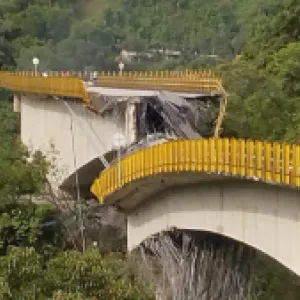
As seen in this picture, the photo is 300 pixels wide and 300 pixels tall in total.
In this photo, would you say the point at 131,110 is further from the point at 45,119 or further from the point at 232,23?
the point at 232,23

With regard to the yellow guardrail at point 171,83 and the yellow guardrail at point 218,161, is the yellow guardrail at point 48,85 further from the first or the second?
the yellow guardrail at point 218,161

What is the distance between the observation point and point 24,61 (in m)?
62.2

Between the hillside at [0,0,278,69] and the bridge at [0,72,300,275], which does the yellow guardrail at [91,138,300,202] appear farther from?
the hillside at [0,0,278,69]

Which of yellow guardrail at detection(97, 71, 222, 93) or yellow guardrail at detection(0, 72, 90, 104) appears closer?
yellow guardrail at detection(97, 71, 222, 93)

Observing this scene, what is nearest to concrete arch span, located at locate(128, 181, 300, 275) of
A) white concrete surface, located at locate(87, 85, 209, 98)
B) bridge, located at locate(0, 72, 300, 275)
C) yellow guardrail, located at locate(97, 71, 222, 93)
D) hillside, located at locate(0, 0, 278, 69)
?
bridge, located at locate(0, 72, 300, 275)

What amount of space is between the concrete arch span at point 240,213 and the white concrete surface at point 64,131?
207 inches

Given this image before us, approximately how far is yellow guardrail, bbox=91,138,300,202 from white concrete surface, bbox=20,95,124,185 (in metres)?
5.54

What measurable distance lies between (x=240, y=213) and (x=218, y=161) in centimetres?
119

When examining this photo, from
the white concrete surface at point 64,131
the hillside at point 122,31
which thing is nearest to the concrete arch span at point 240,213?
the white concrete surface at point 64,131

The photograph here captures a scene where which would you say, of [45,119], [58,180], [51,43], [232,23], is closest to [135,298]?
[58,180]

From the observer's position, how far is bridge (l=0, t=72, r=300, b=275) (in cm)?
1421

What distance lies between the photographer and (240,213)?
15711mm

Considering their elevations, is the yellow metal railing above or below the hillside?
below

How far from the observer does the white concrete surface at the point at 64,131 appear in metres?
26.7
